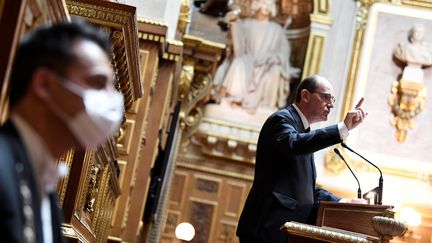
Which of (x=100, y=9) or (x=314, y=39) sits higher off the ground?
(x=314, y=39)

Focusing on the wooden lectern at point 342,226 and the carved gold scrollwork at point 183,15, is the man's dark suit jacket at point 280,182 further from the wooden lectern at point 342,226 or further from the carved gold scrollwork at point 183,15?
the carved gold scrollwork at point 183,15

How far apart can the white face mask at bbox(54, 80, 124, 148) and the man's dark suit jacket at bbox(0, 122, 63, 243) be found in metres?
0.12

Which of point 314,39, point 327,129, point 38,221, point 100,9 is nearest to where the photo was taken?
point 38,221

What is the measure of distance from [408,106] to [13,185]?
27.6 ft

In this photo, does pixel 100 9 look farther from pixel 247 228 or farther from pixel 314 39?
pixel 314 39

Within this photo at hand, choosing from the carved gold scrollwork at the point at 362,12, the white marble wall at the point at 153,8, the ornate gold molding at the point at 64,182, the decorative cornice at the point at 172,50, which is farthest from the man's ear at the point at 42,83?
the carved gold scrollwork at the point at 362,12

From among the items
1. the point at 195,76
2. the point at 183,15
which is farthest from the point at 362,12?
the point at 183,15

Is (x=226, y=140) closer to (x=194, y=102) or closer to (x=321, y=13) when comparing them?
(x=194, y=102)

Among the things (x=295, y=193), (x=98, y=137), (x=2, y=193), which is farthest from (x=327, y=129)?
(x=2, y=193)

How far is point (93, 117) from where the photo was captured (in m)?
1.53

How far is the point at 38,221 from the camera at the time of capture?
1.49 meters

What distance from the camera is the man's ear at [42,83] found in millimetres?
1487

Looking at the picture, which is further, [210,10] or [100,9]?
[210,10]

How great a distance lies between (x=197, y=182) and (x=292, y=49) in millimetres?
2005
